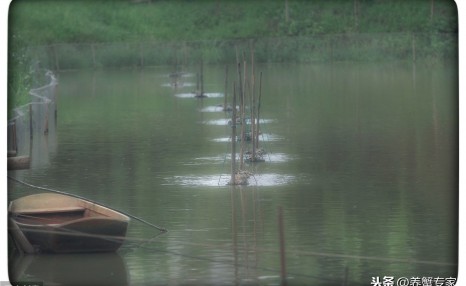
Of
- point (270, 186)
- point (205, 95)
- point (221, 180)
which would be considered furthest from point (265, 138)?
point (205, 95)

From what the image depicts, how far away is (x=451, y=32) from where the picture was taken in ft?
198

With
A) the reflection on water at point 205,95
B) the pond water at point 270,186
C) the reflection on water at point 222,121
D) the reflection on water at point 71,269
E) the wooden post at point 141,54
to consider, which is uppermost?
the wooden post at point 141,54

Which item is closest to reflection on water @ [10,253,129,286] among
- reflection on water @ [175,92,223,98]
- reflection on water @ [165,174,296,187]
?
reflection on water @ [165,174,296,187]

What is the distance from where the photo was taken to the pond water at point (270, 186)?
14891 millimetres

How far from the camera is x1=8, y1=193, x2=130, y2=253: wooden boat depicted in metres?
15.3

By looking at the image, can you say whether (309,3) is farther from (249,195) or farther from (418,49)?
(249,195)

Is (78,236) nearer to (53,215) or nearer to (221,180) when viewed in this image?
(53,215)

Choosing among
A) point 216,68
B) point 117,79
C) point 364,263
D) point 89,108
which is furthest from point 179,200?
point 216,68

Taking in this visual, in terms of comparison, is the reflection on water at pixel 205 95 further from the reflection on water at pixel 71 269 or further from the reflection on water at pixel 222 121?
the reflection on water at pixel 71 269

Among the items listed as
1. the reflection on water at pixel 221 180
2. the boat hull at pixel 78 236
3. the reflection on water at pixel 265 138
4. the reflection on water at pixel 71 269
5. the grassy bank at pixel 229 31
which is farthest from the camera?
the grassy bank at pixel 229 31

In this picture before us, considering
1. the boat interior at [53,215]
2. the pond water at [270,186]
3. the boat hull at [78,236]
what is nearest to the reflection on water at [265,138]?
the pond water at [270,186]

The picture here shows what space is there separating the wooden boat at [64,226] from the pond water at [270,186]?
0.75 feet

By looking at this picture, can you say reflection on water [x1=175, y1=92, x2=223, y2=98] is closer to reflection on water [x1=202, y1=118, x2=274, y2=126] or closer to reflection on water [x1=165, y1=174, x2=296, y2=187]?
reflection on water [x1=202, y1=118, x2=274, y2=126]

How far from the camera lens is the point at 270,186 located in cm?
2102
